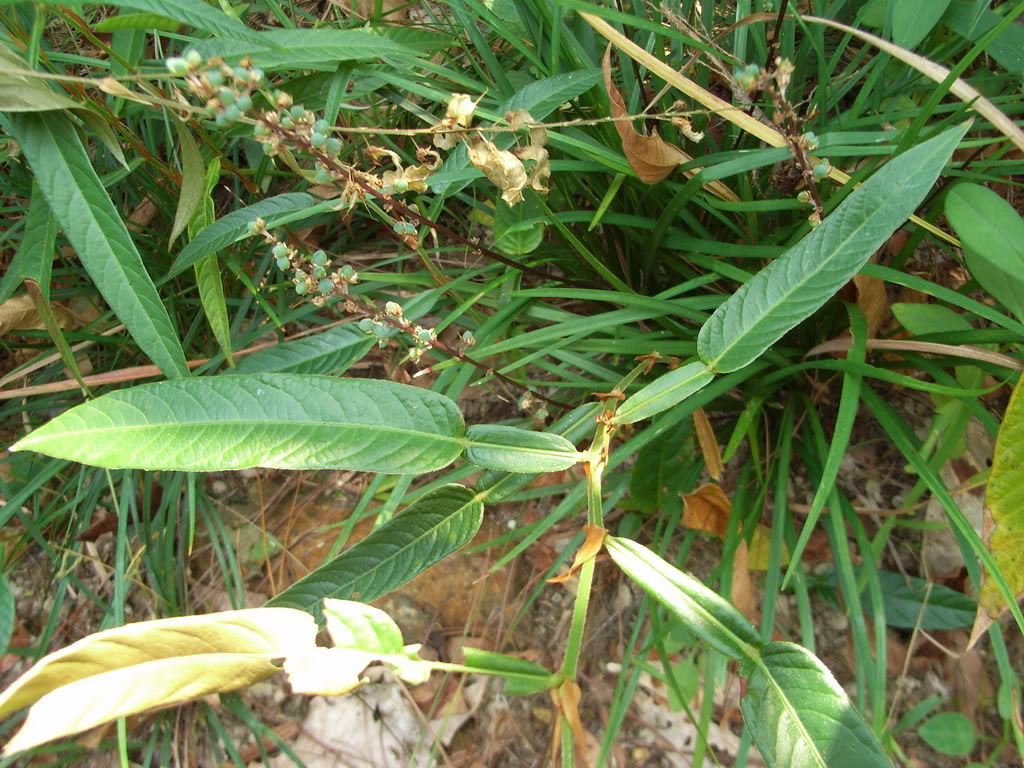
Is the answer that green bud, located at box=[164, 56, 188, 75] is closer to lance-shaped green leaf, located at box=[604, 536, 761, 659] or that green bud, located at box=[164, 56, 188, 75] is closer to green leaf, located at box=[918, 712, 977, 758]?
lance-shaped green leaf, located at box=[604, 536, 761, 659]

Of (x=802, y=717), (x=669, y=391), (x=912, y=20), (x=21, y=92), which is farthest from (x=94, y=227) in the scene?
(x=912, y=20)

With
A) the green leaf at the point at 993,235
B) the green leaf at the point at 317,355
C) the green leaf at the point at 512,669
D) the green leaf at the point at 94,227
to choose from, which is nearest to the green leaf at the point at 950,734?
the green leaf at the point at 993,235

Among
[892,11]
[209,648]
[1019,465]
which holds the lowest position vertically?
[209,648]

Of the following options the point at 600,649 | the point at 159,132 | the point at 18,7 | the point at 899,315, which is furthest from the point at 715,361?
the point at 159,132

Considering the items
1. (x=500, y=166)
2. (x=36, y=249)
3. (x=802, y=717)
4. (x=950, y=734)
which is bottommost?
(x=950, y=734)

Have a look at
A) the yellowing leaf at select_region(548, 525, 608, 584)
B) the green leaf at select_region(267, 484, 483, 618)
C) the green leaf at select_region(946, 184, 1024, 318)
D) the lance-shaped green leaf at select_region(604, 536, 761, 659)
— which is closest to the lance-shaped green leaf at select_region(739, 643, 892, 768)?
the lance-shaped green leaf at select_region(604, 536, 761, 659)

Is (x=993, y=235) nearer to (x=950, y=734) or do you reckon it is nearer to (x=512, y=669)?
(x=512, y=669)

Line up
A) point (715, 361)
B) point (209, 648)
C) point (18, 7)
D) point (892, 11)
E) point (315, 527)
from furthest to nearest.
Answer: point (315, 527), point (18, 7), point (892, 11), point (715, 361), point (209, 648)

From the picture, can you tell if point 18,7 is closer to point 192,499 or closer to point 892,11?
point 192,499

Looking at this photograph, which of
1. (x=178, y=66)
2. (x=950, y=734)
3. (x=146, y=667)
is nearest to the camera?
(x=146, y=667)
